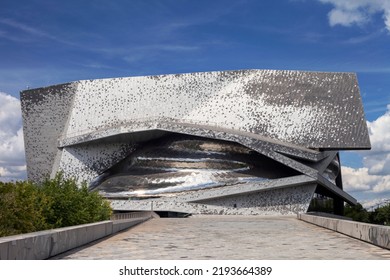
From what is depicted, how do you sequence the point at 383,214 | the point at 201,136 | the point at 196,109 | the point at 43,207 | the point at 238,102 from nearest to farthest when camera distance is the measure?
the point at 43,207
the point at 383,214
the point at 201,136
the point at 238,102
the point at 196,109

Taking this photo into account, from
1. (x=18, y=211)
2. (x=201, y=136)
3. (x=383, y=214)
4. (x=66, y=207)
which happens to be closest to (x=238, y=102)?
(x=201, y=136)

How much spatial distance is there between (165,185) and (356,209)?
30.8m

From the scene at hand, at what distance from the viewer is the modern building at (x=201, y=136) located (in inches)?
1768

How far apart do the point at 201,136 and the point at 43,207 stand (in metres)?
32.8

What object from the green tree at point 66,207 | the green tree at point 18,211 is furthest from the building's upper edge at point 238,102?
the green tree at point 18,211

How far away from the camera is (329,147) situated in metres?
46.9

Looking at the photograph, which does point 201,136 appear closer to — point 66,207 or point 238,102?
point 238,102

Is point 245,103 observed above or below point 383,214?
above

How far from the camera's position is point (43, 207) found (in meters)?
14.6

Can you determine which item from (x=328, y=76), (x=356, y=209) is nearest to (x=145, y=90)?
(x=328, y=76)

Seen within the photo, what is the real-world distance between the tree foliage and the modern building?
24.8 m

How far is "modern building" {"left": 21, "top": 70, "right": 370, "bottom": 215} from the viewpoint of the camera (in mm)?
44906

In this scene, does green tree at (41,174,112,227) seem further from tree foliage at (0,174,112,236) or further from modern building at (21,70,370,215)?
modern building at (21,70,370,215)
